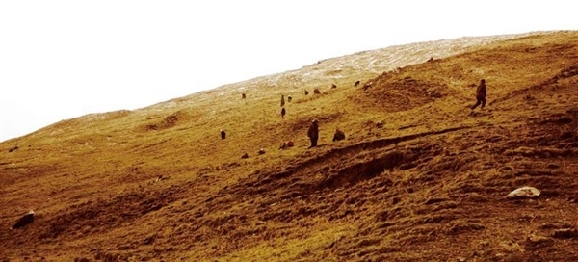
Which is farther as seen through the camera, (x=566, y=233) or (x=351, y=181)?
(x=351, y=181)

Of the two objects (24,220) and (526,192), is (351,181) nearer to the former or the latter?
(526,192)

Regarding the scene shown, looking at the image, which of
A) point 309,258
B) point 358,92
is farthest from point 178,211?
point 358,92

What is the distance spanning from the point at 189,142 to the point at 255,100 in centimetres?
2258

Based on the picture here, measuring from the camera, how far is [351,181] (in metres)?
25.7

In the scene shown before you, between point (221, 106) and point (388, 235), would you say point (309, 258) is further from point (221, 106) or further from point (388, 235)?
point (221, 106)

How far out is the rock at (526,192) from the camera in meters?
18.1

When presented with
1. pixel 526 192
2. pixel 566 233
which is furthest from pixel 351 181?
pixel 566 233

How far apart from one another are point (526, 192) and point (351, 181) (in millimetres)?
9254

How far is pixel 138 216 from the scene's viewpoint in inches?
1184

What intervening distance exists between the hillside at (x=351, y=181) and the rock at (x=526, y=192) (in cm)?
25

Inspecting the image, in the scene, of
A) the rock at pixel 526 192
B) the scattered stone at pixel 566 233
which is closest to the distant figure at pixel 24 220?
the rock at pixel 526 192

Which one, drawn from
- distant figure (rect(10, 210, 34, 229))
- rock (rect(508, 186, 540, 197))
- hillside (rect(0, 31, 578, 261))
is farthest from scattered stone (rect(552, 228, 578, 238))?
distant figure (rect(10, 210, 34, 229))

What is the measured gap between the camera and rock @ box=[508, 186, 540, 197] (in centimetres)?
1812

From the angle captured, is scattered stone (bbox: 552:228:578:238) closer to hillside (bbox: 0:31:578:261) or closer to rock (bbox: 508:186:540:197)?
hillside (bbox: 0:31:578:261)
